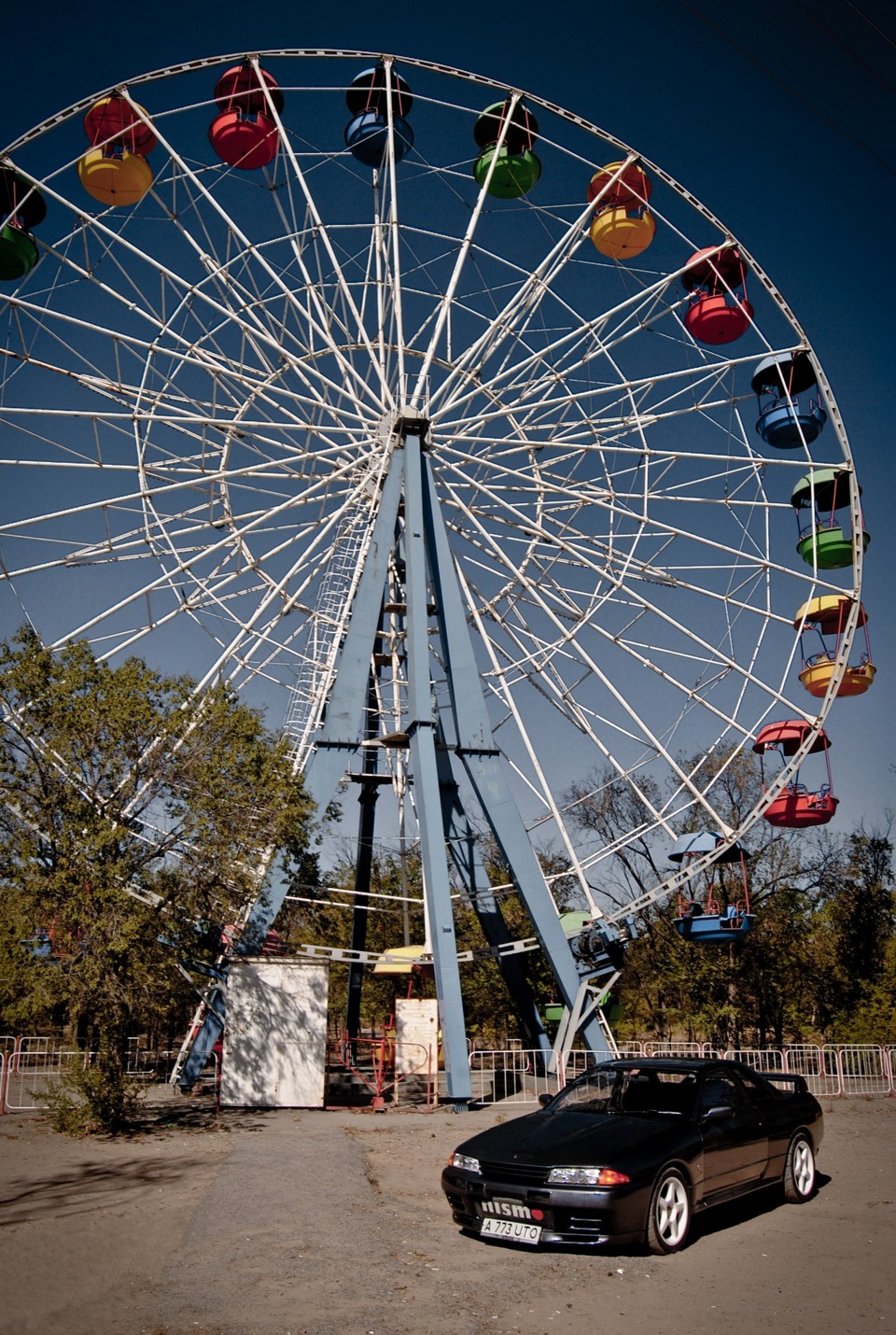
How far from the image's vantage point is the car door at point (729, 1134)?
7316mm

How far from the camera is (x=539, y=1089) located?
18344mm

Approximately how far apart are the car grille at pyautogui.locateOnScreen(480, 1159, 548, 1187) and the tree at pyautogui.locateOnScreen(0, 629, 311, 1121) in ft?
21.2

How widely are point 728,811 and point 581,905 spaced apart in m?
8.82

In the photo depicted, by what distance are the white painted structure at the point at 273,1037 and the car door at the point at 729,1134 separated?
8984mm

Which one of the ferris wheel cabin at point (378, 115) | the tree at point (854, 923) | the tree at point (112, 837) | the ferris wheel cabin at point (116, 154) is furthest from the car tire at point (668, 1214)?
the tree at point (854, 923)

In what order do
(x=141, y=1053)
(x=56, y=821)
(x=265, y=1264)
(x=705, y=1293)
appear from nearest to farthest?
(x=705, y=1293) < (x=265, y=1264) < (x=56, y=821) < (x=141, y=1053)

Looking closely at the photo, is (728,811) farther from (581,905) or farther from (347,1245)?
(347,1245)

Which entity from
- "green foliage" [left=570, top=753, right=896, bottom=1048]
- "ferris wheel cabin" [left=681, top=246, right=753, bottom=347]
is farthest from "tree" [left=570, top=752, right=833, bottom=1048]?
Result: "ferris wheel cabin" [left=681, top=246, right=753, bottom=347]

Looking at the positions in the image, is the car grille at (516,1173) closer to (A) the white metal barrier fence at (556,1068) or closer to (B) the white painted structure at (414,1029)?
(A) the white metal barrier fence at (556,1068)

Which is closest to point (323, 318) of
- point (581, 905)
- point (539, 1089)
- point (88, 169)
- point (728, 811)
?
point (88, 169)

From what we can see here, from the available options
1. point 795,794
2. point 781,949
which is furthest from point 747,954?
point 795,794

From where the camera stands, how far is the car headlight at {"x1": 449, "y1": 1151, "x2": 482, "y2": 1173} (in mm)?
7203

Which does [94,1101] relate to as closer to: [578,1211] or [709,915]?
[578,1211]

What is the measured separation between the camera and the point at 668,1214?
22.4 ft
